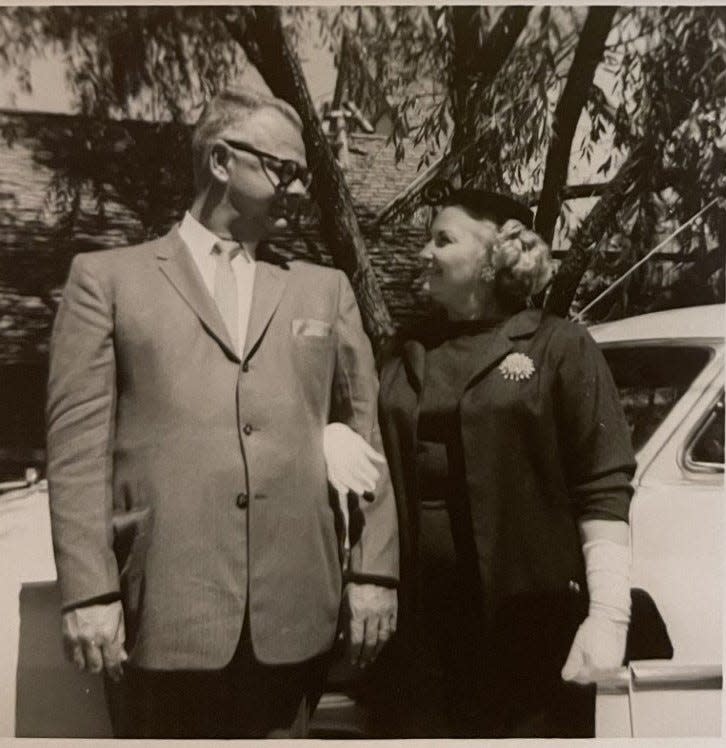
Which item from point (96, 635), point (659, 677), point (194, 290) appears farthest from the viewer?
point (659, 677)

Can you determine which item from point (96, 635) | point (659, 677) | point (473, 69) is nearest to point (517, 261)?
point (473, 69)

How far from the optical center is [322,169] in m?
2.94

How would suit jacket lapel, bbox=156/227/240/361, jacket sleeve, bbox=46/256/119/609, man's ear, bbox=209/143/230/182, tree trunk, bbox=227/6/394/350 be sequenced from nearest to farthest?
jacket sleeve, bbox=46/256/119/609 < suit jacket lapel, bbox=156/227/240/361 < man's ear, bbox=209/143/230/182 < tree trunk, bbox=227/6/394/350

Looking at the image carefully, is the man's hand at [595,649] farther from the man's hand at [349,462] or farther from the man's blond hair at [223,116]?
the man's blond hair at [223,116]

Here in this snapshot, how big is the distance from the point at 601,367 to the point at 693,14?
111cm

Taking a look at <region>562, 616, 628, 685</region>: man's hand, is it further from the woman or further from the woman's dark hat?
the woman's dark hat

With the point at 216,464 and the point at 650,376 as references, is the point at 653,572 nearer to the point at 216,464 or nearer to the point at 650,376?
the point at 650,376

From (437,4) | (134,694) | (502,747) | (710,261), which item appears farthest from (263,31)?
(502,747)

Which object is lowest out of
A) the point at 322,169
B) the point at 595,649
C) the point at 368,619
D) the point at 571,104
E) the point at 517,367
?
the point at 595,649

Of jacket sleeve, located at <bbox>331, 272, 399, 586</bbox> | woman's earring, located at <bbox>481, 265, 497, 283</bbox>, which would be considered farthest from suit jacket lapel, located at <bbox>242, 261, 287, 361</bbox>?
woman's earring, located at <bbox>481, 265, 497, 283</bbox>

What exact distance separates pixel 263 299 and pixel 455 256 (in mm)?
553

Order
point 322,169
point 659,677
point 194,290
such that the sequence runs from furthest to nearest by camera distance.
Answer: point 322,169, point 659,677, point 194,290

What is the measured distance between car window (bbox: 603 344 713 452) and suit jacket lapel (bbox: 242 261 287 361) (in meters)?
0.95

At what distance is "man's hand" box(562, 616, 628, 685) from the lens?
278cm
